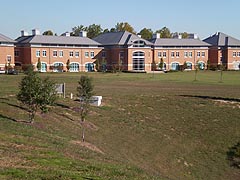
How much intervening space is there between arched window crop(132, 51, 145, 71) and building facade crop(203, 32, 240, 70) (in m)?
20.1

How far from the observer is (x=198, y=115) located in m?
33.7

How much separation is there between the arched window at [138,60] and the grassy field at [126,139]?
5291 cm

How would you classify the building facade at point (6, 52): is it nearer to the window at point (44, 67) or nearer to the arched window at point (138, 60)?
the window at point (44, 67)

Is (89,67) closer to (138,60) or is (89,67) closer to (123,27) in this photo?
(138,60)

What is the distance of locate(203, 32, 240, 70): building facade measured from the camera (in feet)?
344

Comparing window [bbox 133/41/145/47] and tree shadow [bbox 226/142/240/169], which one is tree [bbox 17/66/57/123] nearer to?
tree shadow [bbox 226/142/240/169]

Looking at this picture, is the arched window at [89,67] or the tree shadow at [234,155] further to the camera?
the arched window at [89,67]

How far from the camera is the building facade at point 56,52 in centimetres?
8512

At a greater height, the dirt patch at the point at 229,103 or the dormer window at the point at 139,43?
the dormer window at the point at 139,43

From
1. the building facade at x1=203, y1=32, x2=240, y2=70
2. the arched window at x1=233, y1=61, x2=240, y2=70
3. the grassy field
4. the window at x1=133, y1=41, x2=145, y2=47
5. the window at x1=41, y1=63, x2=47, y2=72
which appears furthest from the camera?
the arched window at x1=233, y1=61, x2=240, y2=70

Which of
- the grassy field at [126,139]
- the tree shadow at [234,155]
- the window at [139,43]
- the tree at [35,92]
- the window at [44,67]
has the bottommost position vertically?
the tree shadow at [234,155]

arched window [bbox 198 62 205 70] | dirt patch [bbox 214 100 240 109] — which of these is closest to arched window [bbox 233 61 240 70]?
arched window [bbox 198 62 205 70]

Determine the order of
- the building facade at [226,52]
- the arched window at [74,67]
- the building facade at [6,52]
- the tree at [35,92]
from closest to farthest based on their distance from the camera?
the tree at [35,92] < the building facade at [6,52] < the arched window at [74,67] < the building facade at [226,52]

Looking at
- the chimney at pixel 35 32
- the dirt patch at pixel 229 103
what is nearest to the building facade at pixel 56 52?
the chimney at pixel 35 32
